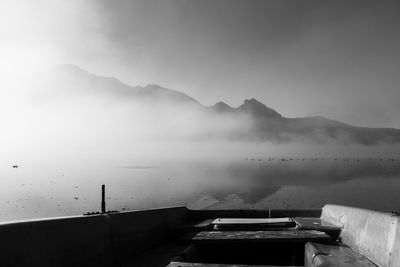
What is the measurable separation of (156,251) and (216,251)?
1.50 m

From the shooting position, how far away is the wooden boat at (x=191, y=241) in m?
5.34

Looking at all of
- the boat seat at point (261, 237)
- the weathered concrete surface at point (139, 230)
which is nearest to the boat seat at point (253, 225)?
the boat seat at point (261, 237)

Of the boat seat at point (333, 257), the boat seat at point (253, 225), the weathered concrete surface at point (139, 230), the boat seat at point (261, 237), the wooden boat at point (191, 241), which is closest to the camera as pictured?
the wooden boat at point (191, 241)

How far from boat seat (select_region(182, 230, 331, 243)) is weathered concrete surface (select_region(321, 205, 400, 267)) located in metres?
0.68

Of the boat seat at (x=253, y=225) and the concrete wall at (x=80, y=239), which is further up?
the concrete wall at (x=80, y=239)

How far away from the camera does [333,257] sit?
687 cm

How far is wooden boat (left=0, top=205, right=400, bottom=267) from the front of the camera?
5344 mm

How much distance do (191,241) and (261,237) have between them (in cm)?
167

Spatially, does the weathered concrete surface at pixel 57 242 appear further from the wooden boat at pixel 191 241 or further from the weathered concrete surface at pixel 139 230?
the weathered concrete surface at pixel 139 230

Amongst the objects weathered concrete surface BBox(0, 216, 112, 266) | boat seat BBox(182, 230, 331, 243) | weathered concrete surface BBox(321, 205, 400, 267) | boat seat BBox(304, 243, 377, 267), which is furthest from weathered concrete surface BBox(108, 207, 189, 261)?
weathered concrete surface BBox(321, 205, 400, 267)

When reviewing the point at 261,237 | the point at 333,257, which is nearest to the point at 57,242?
the point at 261,237

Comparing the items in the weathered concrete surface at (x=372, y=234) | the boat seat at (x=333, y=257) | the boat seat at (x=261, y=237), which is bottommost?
the boat seat at (x=333, y=257)

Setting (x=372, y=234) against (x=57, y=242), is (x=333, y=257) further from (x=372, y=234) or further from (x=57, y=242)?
(x=57, y=242)

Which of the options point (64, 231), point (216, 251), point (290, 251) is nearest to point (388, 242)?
point (290, 251)
